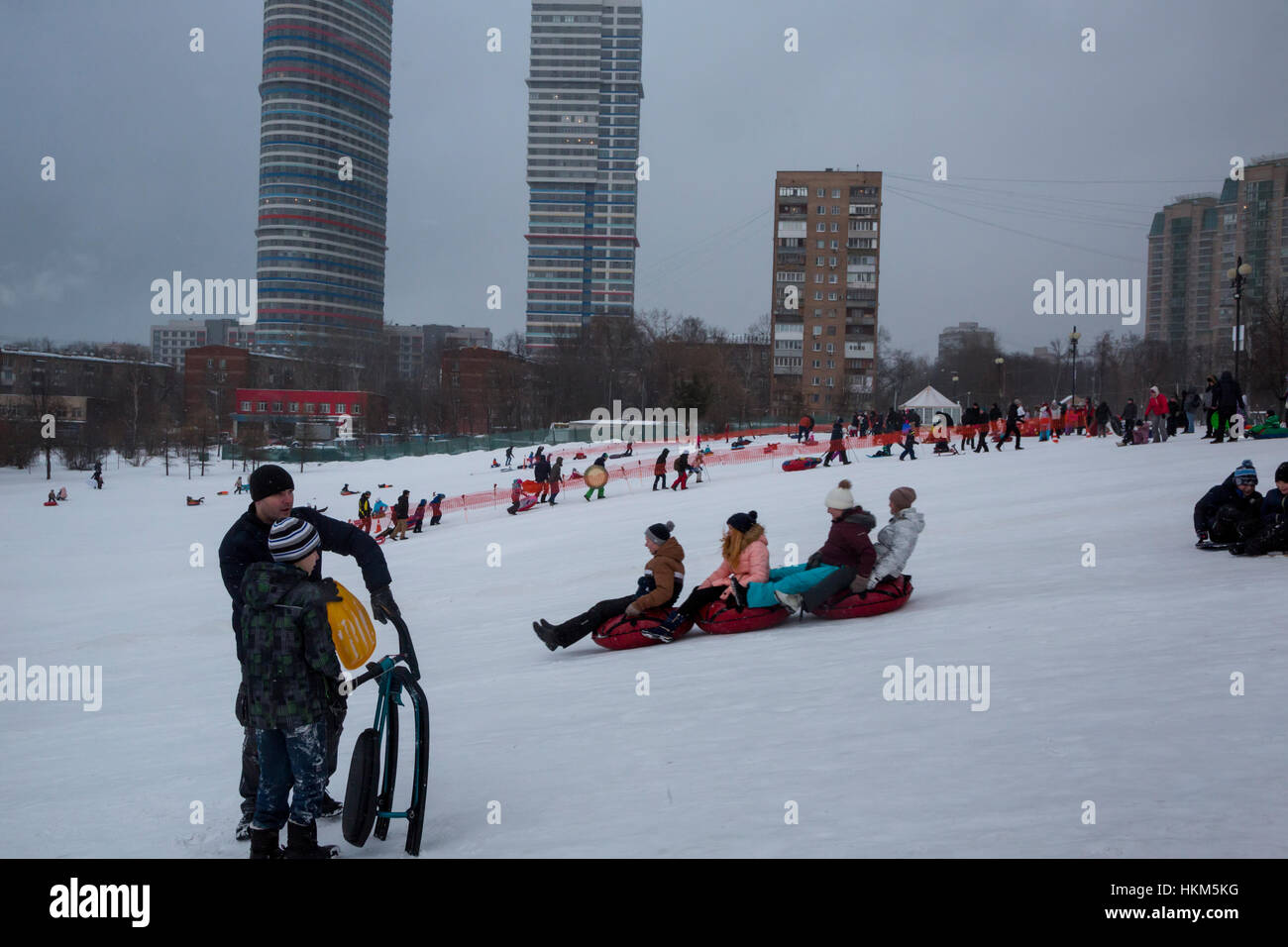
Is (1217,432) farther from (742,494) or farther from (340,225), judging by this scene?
(340,225)

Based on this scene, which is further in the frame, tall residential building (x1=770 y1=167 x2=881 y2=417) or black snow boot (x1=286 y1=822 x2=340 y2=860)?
tall residential building (x1=770 y1=167 x2=881 y2=417)

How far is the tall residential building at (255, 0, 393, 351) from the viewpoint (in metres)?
167

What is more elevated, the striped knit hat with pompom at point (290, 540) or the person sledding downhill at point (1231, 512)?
the striped knit hat with pompom at point (290, 540)

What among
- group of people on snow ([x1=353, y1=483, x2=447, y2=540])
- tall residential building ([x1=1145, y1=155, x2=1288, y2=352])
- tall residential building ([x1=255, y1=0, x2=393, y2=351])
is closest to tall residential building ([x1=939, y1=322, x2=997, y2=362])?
tall residential building ([x1=1145, y1=155, x2=1288, y2=352])

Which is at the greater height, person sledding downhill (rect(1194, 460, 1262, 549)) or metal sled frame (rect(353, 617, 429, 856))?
person sledding downhill (rect(1194, 460, 1262, 549))

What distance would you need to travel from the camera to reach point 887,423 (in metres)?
36.0

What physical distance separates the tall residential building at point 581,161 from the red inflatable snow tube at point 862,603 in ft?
547

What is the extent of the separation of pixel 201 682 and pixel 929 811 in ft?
26.0

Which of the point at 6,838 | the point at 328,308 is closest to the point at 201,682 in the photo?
the point at 6,838

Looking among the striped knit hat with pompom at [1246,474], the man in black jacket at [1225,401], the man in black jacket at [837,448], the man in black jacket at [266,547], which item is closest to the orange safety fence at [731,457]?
the man in black jacket at [837,448]

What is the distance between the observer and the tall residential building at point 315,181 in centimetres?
16712

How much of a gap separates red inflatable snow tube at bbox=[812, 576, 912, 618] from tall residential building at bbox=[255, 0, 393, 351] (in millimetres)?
156924

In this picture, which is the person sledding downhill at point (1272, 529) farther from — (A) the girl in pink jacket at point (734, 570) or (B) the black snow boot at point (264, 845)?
(B) the black snow boot at point (264, 845)

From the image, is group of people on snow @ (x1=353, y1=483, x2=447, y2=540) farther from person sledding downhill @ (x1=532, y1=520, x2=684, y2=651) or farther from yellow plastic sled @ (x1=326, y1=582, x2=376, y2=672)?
yellow plastic sled @ (x1=326, y1=582, x2=376, y2=672)
